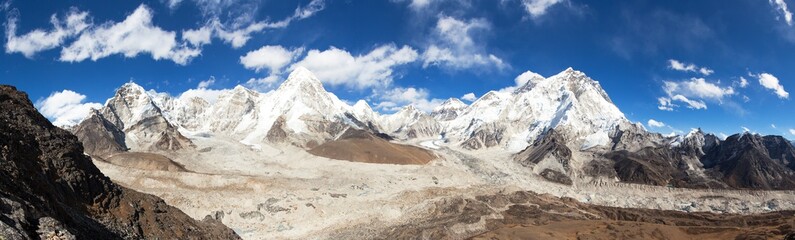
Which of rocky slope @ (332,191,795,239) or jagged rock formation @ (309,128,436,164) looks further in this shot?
jagged rock formation @ (309,128,436,164)

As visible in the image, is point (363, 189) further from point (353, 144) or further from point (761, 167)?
point (761, 167)

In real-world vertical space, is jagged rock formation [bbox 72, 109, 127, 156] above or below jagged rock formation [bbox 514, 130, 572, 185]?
above

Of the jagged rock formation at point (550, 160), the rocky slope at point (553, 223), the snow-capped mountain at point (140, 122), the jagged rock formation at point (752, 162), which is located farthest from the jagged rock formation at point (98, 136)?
the jagged rock formation at point (752, 162)

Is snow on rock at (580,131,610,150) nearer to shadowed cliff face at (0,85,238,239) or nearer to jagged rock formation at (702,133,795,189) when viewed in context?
jagged rock formation at (702,133,795,189)

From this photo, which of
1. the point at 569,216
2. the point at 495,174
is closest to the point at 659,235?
the point at 569,216

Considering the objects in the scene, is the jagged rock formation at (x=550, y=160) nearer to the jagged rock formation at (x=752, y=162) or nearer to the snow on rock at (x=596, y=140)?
the snow on rock at (x=596, y=140)

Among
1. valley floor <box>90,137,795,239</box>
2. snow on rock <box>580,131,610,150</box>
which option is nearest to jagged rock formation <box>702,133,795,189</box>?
valley floor <box>90,137,795,239</box>
